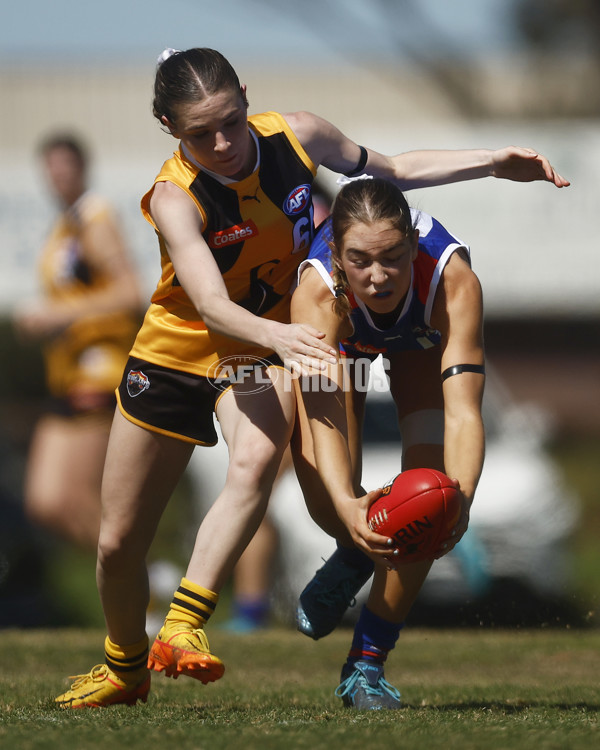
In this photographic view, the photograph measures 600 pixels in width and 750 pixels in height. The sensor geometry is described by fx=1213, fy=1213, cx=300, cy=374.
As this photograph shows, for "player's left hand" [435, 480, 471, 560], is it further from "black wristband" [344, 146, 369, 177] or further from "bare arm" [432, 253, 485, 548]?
"black wristband" [344, 146, 369, 177]

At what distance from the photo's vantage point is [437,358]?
4914 millimetres

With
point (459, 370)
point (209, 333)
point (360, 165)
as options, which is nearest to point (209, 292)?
point (209, 333)

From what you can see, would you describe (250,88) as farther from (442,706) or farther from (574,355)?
(442,706)

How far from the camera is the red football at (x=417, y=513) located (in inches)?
159

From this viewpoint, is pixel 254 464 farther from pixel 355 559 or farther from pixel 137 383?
pixel 355 559

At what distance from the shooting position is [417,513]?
13.2 ft

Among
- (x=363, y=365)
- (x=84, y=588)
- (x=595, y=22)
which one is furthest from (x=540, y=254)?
(x=595, y=22)

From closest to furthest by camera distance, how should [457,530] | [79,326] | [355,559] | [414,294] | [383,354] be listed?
1. [457,530]
2. [414,294]
3. [383,354]
4. [355,559]
5. [79,326]

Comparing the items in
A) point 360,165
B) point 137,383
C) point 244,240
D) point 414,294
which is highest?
point 360,165

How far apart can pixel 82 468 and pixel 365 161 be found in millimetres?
3776

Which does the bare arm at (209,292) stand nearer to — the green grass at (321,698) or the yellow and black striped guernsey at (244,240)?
the yellow and black striped guernsey at (244,240)

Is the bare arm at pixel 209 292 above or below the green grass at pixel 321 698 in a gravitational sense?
above

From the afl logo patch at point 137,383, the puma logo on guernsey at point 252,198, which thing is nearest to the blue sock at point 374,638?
the afl logo patch at point 137,383

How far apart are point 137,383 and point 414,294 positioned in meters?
1.13
